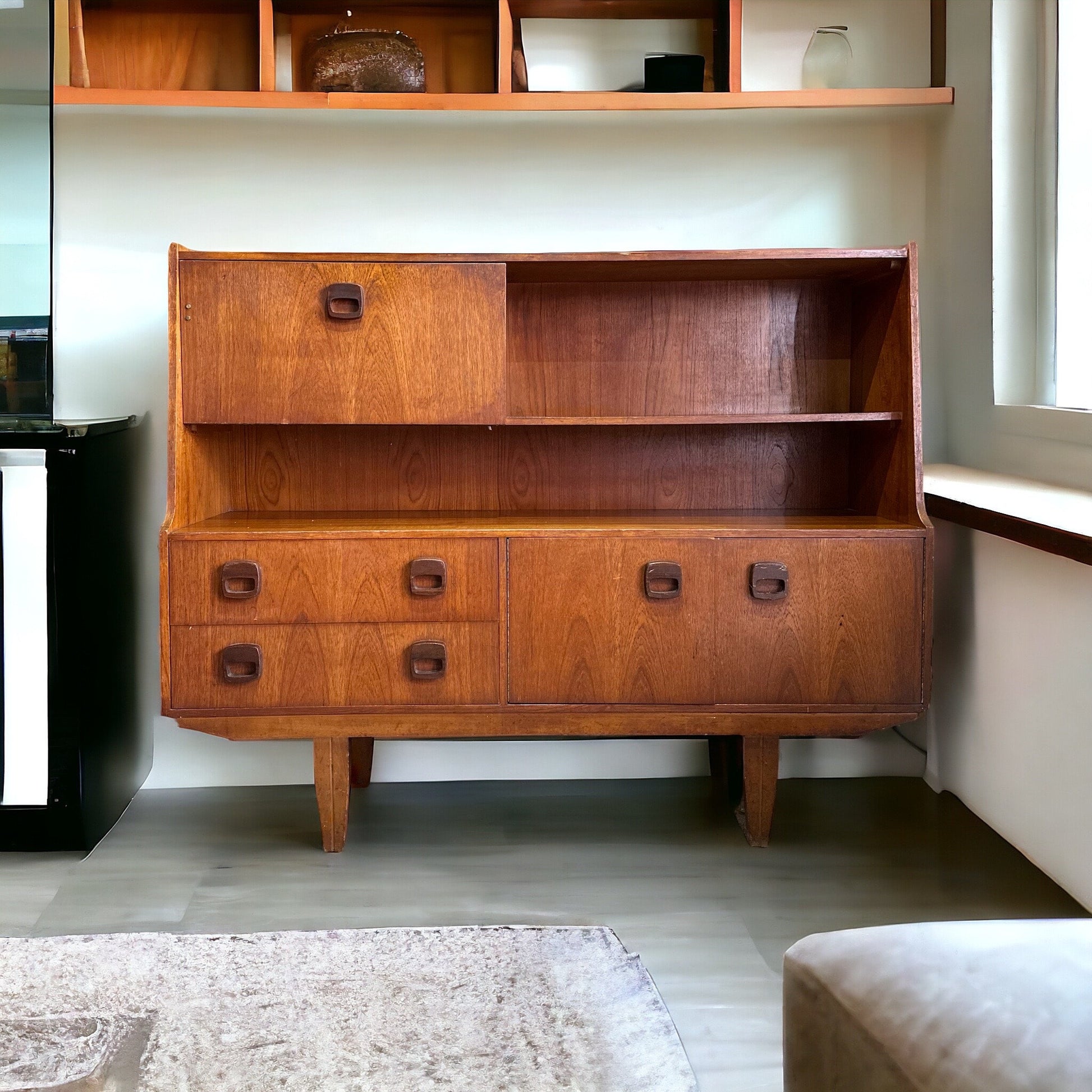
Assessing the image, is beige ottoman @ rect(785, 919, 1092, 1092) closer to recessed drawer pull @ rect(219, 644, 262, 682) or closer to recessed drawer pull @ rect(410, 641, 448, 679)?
recessed drawer pull @ rect(410, 641, 448, 679)

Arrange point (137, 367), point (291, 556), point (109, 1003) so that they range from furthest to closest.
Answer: point (137, 367) → point (291, 556) → point (109, 1003)

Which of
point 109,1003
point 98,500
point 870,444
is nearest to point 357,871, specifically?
point 109,1003

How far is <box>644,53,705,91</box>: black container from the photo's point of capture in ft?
8.13

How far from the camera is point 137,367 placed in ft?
8.71

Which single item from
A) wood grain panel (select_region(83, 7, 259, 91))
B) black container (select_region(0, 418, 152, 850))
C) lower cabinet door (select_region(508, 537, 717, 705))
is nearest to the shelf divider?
wood grain panel (select_region(83, 7, 259, 91))

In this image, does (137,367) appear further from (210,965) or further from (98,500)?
(210,965)

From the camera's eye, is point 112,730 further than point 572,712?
Yes

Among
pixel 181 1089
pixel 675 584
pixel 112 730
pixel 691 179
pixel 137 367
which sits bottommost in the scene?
pixel 181 1089

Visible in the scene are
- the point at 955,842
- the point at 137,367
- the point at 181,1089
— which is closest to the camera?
the point at 181,1089

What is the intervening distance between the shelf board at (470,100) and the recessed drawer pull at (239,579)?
1016 millimetres

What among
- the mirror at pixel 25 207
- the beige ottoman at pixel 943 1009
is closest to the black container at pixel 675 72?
the mirror at pixel 25 207

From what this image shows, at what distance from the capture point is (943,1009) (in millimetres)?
757

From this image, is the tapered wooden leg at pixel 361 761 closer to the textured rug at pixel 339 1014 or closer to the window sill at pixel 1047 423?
the textured rug at pixel 339 1014

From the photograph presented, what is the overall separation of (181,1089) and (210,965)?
347 millimetres
